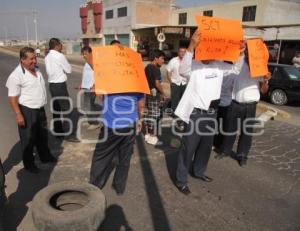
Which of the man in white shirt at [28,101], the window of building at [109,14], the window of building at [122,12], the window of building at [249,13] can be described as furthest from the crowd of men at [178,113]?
the window of building at [109,14]

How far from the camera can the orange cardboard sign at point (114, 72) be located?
3520 mm

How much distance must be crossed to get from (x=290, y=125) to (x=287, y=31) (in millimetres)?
18654

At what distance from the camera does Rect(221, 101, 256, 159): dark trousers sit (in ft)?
15.8

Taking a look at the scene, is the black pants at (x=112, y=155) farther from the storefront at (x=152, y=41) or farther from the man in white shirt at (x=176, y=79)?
the storefront at (x=152, y=41)

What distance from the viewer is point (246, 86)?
4.72 metres

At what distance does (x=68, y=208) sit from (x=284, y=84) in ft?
31.9

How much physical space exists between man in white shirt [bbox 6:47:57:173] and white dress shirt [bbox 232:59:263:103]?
2970 mm

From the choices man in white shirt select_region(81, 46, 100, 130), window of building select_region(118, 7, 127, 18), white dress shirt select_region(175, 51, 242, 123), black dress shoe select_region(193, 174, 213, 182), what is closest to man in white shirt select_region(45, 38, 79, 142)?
man in white shirt select_region(81, 46, 100, 130)

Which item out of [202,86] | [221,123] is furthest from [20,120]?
[221,123]

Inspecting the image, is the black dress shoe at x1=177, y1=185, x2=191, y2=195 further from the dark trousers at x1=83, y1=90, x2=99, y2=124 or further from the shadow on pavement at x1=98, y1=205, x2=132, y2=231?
the dark trousers at x1=83, y1=90, x2=99, y2=124

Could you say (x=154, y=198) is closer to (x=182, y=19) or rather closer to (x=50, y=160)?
(x=50, y=160)

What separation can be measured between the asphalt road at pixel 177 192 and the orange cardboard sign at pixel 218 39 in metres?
1.80

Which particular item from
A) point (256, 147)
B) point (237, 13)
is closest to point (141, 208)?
point (256, 147)

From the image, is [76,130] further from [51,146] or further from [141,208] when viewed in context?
[141,208]
